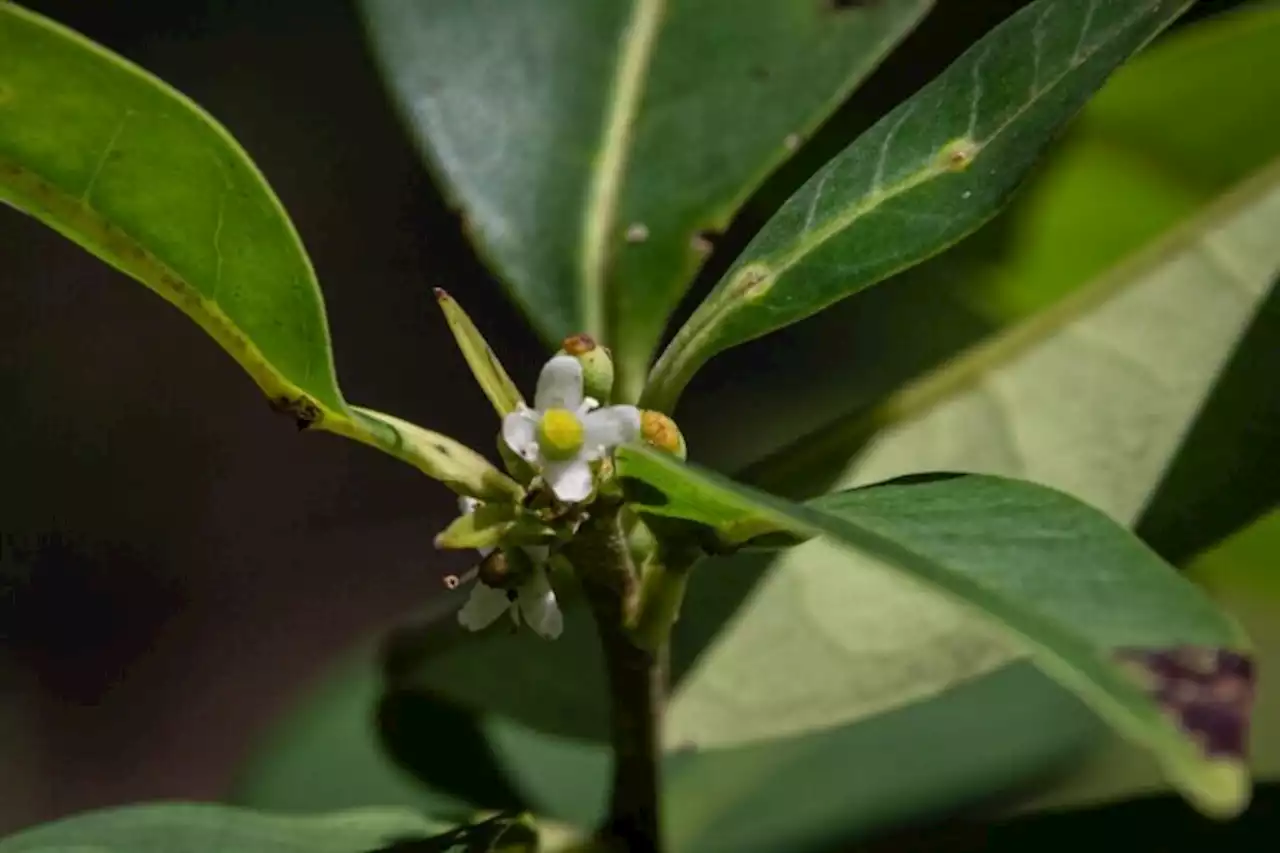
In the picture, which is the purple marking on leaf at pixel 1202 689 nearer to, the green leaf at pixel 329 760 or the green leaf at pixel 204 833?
the green leaf at pixel 204 833

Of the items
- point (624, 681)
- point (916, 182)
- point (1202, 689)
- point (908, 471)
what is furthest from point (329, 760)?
point (1202, 689)

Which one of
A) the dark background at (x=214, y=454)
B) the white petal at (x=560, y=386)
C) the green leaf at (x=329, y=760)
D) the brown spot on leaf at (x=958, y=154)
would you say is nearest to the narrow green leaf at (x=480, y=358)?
the white petal at (x=560, y=386)

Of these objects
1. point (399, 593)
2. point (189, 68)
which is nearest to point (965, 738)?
point (399, 593)

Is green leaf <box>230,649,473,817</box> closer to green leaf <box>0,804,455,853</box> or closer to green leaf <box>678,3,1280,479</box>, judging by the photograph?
green leaf <box>678,3,1280,479</box>

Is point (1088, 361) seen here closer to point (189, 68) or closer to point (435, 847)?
point (435, 847)

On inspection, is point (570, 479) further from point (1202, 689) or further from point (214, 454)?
point (214, 454)

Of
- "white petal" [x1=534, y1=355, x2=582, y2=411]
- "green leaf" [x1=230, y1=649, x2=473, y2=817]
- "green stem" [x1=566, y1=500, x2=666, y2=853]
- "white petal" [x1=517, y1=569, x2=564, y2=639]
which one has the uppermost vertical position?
"green leaf" [x1=230, y1=649, x2=473, y2=817]

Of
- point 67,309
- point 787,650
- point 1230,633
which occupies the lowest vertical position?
point 1230,633

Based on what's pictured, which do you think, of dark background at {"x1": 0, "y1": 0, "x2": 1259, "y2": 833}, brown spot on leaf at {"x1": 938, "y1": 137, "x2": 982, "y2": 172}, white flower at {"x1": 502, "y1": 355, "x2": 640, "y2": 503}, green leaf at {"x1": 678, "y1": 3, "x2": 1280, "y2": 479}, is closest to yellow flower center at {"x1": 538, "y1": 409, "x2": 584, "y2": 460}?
white flower at {"x1": 502, "y1": 355, "x2": 640, "y2": 503}
